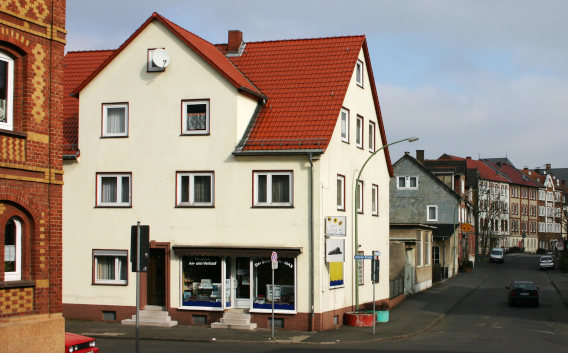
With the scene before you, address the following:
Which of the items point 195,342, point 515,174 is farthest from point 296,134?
point 515,174

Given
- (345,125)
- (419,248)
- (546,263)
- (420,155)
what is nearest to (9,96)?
(345,125)

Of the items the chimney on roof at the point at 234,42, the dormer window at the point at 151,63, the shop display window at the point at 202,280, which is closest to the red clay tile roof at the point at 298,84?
the chimney on roof at the point at 234,42

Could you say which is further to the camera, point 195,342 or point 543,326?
point 543,326

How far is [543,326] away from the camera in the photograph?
25.5 m

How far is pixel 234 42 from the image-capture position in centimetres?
2869

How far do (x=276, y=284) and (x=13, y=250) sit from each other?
38.2ft

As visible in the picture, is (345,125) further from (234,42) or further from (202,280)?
(202,280)

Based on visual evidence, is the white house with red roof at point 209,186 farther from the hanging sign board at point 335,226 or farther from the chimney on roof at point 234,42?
the chimney on roof at point 234,42

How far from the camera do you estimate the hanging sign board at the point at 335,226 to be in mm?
23203

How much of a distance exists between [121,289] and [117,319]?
3.57 feet

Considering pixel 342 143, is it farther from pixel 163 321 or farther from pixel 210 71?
pixel 163 321

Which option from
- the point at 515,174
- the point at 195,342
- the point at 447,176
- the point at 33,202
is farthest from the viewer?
the point at 515,174

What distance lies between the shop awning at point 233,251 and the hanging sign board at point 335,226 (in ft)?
4.01

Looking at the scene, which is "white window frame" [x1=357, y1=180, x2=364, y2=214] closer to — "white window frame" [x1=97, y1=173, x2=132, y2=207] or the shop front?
the shop front
